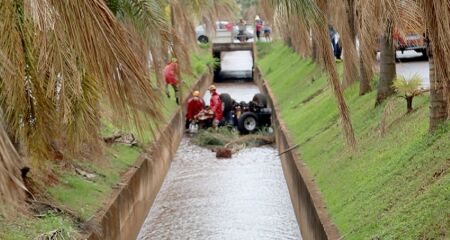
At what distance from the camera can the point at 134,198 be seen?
14.4 metres

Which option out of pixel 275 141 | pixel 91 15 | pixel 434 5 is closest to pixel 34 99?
pixel 91 15

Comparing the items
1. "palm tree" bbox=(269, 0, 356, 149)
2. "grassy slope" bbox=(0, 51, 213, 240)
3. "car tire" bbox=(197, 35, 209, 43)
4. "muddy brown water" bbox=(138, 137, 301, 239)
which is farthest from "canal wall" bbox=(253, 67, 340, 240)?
"car tire" bbox=(197, 35, 209, 43)

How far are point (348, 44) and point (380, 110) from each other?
7630 millimetres

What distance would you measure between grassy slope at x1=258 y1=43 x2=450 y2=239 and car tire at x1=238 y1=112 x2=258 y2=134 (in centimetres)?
466

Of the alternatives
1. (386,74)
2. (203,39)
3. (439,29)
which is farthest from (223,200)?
(203,39)

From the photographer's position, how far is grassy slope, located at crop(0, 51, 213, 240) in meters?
9.74

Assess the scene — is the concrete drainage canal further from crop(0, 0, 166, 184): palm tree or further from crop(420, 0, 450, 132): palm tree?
crop(420, 0, 450, 132): palm tree

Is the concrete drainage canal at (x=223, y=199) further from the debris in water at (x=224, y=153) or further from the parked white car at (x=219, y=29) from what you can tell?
the parked white car at (x=219, y=29)

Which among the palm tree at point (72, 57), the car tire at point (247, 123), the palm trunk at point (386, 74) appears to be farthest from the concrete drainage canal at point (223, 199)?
the palm tree at point (72, 57)

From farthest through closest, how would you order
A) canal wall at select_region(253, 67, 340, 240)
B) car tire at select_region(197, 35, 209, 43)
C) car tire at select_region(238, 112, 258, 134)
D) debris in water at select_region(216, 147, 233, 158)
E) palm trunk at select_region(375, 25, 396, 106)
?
car tire at select_region(197, 35, 209, 43), car tire at select_region(238, 112, 258, 134), debris in water at select_region(216, 147, 233, 158), palm trunk at select_region(375, 25, 396, 106), canal wall at select_region(253, 67, 340, 240)

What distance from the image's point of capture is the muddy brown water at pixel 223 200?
1452 centimetres

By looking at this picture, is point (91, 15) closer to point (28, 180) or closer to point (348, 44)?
point (348, 44)

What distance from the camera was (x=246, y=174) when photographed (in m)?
19.4

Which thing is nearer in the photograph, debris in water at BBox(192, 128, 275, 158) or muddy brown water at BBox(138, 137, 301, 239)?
muddy brown water at BBox(138, 137, 301, 239)
